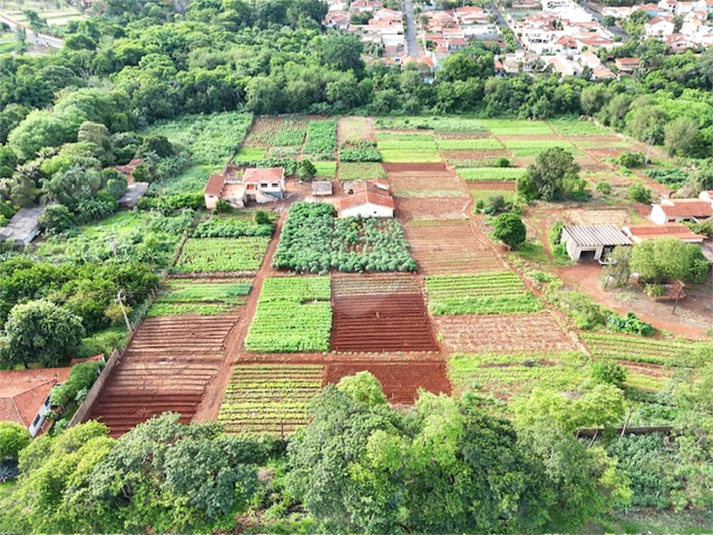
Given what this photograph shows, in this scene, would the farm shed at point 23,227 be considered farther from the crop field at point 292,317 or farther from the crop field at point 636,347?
the crop field at point 636,347

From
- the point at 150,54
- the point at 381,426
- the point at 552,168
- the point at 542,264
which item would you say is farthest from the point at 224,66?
the point at 381,426

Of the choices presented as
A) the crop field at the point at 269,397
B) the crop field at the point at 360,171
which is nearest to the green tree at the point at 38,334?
the crop field at the point at 269,397

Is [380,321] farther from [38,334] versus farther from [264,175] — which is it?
[264,175]

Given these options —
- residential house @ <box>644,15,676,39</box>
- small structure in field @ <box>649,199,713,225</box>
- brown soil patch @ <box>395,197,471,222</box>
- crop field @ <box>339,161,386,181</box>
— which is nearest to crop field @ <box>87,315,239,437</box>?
brown soil patch @ <box>395,197,471,222</box>

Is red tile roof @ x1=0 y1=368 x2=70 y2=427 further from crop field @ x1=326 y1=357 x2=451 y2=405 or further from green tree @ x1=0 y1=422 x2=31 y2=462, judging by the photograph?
crop field @ x1=326 y1=357 x2=451 y2=405

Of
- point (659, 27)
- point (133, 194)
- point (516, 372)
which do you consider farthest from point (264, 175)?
point (659, 27)
